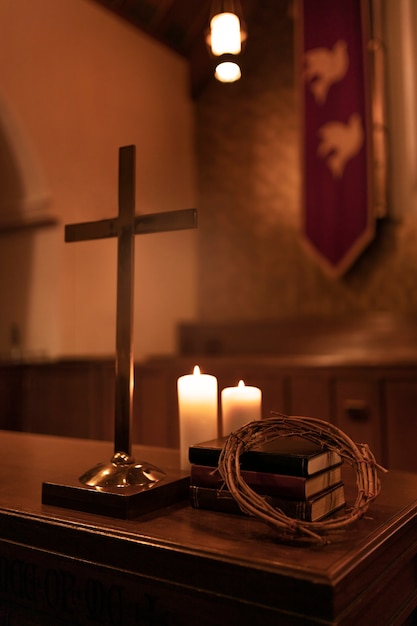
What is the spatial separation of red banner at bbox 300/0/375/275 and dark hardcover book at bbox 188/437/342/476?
13.1 ft

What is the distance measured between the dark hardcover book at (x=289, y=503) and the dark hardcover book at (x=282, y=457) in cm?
4

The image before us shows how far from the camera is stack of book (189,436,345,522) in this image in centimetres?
95

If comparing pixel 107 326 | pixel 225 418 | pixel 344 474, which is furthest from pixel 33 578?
pixel 107 326

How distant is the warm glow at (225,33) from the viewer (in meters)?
2.03

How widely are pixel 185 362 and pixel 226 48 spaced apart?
2643mm

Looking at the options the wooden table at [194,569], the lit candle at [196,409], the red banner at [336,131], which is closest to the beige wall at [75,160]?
the red banner at [336,131]

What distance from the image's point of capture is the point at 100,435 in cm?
446

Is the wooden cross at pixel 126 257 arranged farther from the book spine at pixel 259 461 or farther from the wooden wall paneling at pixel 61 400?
the wooden wall paneling at pixel 61 400

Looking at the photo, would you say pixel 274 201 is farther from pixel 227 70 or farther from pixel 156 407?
pixel 227 70

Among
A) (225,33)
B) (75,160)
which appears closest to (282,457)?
(225,33)

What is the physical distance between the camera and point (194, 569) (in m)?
0.88

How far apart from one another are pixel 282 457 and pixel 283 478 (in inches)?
1.3

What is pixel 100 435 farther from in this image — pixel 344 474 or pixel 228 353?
pixel 344 474

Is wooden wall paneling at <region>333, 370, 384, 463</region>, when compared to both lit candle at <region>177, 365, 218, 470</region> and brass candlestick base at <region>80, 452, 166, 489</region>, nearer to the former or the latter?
lit candle at <region>177, 365, 218, 470</region>
